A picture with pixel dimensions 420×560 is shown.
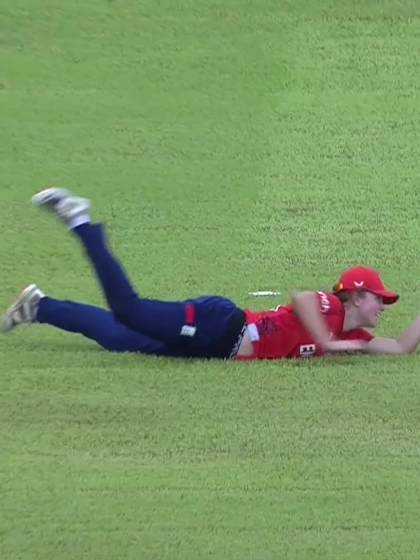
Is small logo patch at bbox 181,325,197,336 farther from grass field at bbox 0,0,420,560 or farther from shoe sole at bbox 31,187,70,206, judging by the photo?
shoe sole at bbox 31,187,70,206

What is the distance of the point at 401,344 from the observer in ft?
27.0

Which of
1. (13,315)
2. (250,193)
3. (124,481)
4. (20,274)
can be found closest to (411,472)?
(124,481)

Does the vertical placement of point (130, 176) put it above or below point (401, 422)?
above

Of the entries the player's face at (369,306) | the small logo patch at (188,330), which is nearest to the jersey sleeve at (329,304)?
the player's face at (369,306)

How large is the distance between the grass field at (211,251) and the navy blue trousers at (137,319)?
4.2 inches

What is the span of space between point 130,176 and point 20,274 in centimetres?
187

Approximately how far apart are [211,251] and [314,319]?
7.08 ft

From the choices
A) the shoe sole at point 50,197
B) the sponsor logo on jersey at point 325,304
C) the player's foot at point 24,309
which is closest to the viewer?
the shoe sole at point 50,197

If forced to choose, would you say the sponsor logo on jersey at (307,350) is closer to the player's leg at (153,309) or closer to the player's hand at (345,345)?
the player's hand at (345,345)

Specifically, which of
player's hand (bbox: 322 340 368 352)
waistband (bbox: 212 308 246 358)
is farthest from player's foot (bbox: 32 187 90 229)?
player's hand (bbox: 322 340 368 352)

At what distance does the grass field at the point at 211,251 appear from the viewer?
6309 millimetres

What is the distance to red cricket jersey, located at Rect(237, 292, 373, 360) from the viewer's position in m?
8.01

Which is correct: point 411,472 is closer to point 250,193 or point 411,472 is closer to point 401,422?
point 401,422

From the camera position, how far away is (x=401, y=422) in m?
7.26
